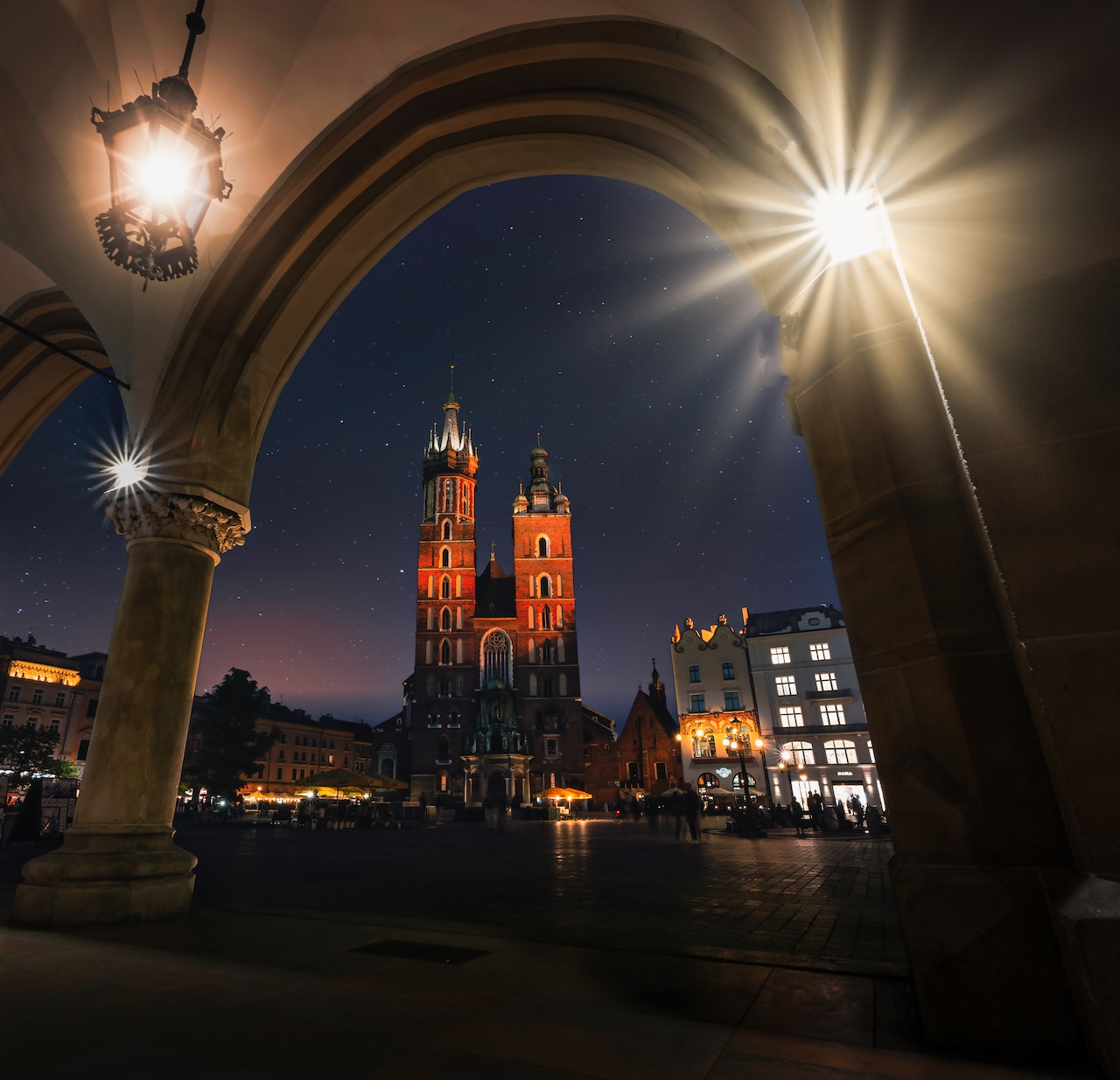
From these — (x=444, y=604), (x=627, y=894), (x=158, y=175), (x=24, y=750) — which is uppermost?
(x=444, y=604)

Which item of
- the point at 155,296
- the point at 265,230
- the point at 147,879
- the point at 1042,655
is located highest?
the point at 265,230

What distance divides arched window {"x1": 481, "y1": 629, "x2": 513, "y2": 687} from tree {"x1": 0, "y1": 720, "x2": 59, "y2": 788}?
113ft

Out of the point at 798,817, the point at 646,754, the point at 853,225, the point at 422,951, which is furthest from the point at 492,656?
the point at 853,225

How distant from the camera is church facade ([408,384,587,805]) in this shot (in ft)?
183

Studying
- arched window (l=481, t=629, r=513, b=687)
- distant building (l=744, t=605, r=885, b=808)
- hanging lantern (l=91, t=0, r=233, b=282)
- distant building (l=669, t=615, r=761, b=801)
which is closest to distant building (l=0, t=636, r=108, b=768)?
arched window (l=481, t=629, r=513, b=687)

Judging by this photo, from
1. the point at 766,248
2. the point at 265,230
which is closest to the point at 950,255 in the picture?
the point at 766,248

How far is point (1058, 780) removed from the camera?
2271 millimetres

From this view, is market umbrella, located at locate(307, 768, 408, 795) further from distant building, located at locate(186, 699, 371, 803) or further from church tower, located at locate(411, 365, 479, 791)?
distant building, located at locate(186, 699, 371, 803)

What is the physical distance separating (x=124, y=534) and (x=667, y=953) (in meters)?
6.68

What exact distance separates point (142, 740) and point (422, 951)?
3527 millimetres

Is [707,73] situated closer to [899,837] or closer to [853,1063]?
[899,837]

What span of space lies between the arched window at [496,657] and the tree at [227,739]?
79.2 ft

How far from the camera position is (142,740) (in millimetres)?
5684

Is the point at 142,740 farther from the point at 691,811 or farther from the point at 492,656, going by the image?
the point at 492,656
